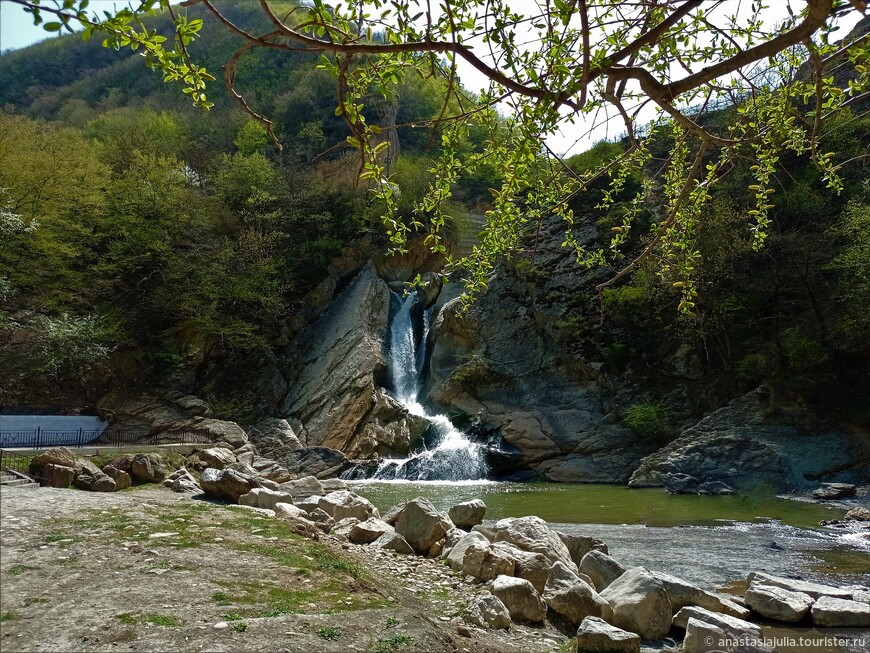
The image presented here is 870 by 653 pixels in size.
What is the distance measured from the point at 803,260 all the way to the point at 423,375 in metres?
16.8

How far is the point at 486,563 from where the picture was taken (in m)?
6.28

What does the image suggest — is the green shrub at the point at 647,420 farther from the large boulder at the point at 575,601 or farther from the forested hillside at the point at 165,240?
the large boulder at the point at 575,601

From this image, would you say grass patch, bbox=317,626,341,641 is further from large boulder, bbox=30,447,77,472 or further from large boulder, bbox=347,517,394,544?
large boulder, bbox=30,447,77,472

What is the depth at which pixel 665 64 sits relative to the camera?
4090 millimetres

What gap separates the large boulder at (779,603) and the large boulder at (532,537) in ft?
6.56

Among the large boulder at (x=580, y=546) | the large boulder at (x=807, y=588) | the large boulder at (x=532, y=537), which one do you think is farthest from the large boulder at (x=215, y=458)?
the large boulder at (x=807, y=588)

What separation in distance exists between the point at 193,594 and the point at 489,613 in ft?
8.17

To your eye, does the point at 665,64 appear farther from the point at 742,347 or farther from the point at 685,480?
the point at 742,347

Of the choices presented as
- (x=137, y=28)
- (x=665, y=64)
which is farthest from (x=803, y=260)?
(x=137, y=28)

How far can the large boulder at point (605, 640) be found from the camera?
450 cm

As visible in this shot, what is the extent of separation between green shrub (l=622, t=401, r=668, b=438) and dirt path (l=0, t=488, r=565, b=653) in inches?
654

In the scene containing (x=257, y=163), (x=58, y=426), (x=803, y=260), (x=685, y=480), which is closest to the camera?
(x=685, y=480)

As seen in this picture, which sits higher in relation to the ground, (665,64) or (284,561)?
(665,64)

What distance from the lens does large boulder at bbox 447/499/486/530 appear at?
9445mm
